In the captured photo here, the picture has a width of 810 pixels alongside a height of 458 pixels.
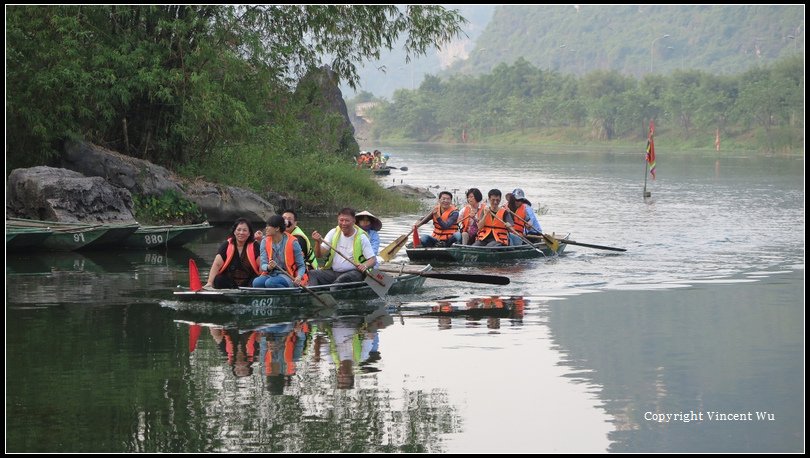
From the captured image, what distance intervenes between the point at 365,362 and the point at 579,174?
122ft

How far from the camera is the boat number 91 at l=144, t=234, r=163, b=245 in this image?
1969cm

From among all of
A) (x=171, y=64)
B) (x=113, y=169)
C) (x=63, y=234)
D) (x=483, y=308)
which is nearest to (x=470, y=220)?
(x=483, y=308)

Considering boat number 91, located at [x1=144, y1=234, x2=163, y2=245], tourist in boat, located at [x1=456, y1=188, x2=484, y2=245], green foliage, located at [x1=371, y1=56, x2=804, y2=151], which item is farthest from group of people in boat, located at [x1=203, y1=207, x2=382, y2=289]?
green foliage, located at [x1=371, y1=56, x2=804, y2=151]

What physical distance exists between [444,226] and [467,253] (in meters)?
0.61

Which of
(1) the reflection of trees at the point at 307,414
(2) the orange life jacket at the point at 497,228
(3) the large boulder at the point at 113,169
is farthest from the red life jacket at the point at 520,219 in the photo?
(1) the reflection of trees at the point at 307,414

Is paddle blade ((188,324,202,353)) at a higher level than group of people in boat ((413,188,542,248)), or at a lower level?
lower

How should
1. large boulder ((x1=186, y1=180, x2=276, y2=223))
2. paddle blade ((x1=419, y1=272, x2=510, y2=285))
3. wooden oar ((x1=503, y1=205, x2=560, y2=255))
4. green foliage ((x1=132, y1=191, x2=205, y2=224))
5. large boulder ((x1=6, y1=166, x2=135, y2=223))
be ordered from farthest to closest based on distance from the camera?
large boulder ((x1=186, y1=180, x2=276, y2=223)), green foliage ((x1=132, y1=191, x2=205, y2=224)), large boulder ((x1=6, y1=166, x2=135, y2=223)), wooden oar ((x1=503, y1=205, x2=560, y2=255)), paddle blade ((x1=419, y1=272, x2=510, y2=285))

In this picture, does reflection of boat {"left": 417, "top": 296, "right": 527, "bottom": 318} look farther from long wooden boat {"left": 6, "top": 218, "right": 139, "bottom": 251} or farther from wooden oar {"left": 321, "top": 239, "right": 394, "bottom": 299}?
long wooden boat {"left": 6, "top": 218, "right": 139, "bottom": 251}

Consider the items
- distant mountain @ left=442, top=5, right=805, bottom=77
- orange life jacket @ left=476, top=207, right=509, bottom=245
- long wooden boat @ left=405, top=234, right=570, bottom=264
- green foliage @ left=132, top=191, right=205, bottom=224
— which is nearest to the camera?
long wooden boat @ left=405, top=234, right=570, bottom=264

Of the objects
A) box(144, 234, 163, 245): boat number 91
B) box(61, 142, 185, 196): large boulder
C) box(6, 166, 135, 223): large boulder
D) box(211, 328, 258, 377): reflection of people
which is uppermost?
box(61, 142, 185, 196): large boulder

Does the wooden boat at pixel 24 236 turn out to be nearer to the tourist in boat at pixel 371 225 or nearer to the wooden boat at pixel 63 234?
the wooden boat at pixel 63 234

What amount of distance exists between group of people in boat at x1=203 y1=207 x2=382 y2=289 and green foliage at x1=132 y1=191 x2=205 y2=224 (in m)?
8.55

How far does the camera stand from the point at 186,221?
74.4 ft

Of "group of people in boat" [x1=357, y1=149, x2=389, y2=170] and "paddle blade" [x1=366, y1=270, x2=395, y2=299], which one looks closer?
"paddle blade" [x1=366, y1=270, x2=395, y2=299]
